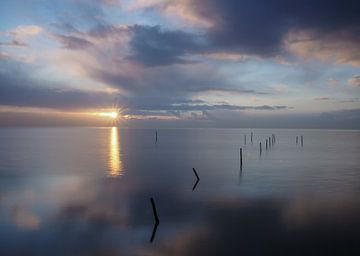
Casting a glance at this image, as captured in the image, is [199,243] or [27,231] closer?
[199,243]

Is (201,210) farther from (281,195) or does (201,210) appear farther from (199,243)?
(281,195)

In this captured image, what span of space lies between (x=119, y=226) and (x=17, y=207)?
1048cm

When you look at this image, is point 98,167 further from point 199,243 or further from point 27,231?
point 199,243

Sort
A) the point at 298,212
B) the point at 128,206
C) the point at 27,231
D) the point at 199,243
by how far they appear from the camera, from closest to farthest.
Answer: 1. the point at 199,243
2. the point at 27,231
3. the point at 298,212
4. the point at 128,206

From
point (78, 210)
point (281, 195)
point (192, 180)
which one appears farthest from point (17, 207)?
point (281, 195)

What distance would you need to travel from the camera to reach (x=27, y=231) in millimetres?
19828

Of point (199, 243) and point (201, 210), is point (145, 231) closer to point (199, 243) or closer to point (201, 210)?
point (199, 243)

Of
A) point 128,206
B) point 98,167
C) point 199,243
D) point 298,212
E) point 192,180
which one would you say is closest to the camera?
point 199,243

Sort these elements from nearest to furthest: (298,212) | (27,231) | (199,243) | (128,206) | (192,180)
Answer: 1. (199,243)
2. (27,231)
3. (298,212)
4. (128,206)
5. (192,180)

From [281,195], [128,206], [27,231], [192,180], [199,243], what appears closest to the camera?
[199,243]

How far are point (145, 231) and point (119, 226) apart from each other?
2158 millimetres

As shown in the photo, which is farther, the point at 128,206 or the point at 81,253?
the point at 128,206

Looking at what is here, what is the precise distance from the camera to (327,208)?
25.8 metres

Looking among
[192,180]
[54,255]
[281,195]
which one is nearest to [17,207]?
[54,255]
